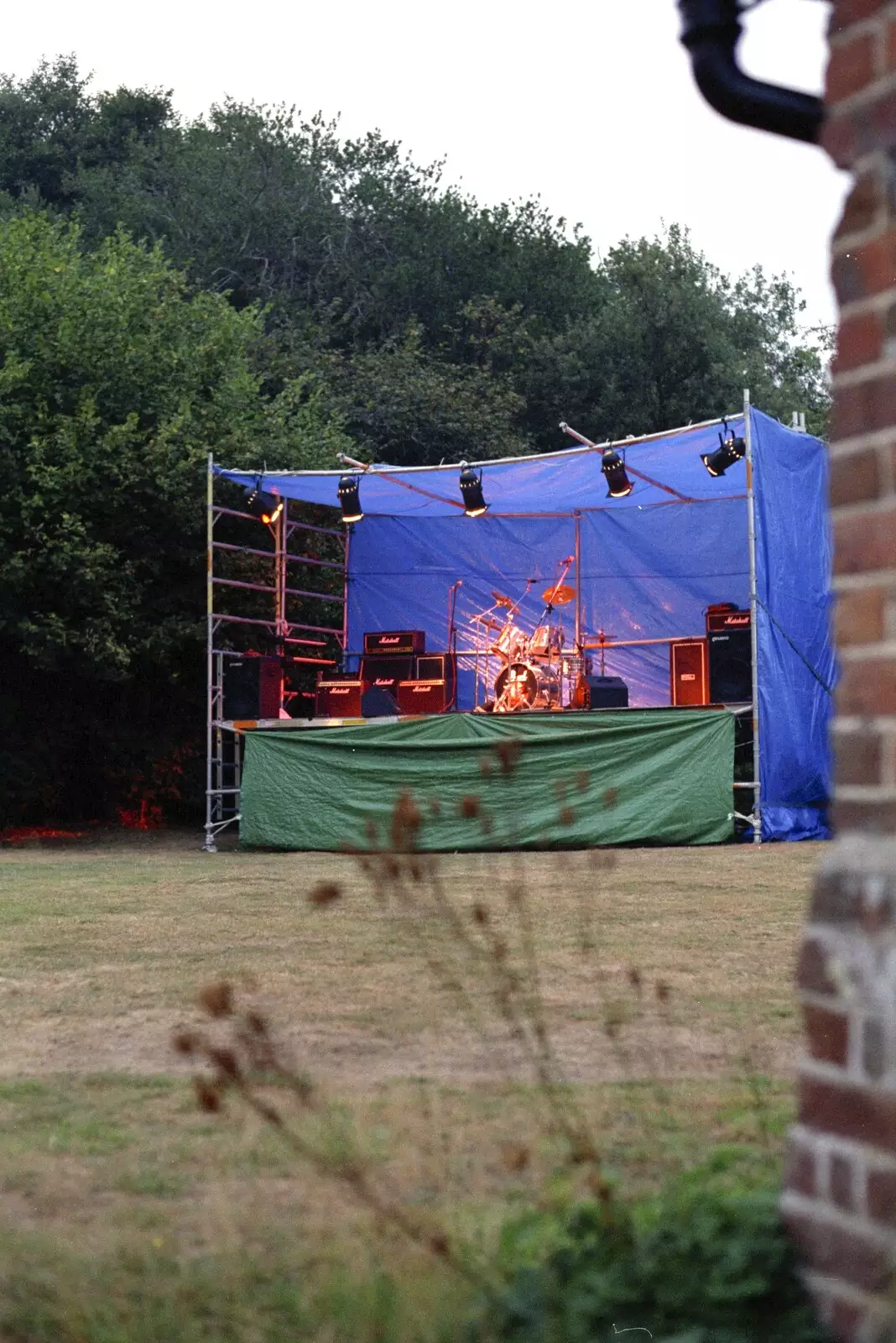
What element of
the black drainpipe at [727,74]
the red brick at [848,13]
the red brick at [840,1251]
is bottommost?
the red brick at [840,1251]

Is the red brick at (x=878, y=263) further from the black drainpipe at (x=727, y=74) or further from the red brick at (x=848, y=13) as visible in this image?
the black drainpipe at (x=727, y=74)

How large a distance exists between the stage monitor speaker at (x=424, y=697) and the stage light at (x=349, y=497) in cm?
159

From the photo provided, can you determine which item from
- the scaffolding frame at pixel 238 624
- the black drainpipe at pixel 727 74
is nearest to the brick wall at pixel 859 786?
the black drainpipe at pixel 727 74

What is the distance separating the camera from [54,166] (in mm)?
32938

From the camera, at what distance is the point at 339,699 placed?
46.1 ft

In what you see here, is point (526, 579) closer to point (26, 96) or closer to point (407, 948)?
point (407, 948)

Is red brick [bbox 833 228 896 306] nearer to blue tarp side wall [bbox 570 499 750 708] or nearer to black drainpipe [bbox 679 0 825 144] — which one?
black drainpipe [bbox 679 0 825 144]

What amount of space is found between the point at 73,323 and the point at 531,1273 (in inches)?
583

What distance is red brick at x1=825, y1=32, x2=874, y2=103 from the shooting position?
1.80 metres

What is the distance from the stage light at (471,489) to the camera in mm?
13203

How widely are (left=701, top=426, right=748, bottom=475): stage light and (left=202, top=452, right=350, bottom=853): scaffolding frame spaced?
407cm

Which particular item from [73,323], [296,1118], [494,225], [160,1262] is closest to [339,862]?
[73,323]

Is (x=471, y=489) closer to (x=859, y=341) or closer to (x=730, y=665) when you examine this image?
(x=730, y=665)

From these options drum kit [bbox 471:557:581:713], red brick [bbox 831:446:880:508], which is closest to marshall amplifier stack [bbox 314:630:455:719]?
drum kit [bbox 471:557:581:713]
